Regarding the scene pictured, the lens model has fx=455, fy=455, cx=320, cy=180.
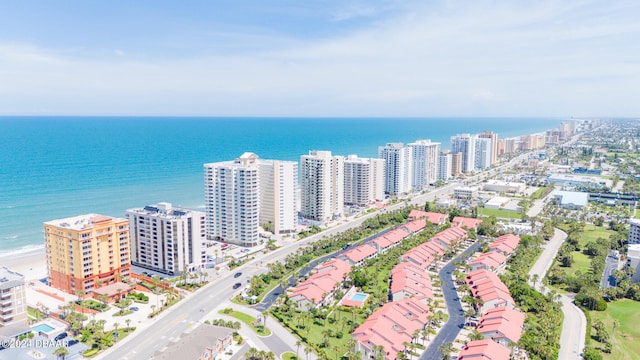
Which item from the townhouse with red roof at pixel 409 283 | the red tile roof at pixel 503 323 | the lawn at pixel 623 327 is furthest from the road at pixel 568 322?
the townhouse with red roof at pixel 409 283

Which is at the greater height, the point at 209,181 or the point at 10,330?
the point at 209,181

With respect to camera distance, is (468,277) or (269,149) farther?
(269,149)

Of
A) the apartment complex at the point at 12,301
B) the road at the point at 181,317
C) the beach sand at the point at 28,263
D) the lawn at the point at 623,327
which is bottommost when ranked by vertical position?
the lawn at the point at 623,327

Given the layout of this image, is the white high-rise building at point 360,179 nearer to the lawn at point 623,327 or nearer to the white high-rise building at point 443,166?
the white high-rise building at point 443,166

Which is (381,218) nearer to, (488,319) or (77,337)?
(488,319)

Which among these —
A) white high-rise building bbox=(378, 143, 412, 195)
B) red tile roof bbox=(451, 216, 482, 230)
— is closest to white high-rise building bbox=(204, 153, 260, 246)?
red tile roof bbox=(451, 216, 482, 230)

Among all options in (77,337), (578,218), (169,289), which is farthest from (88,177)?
(578,218)

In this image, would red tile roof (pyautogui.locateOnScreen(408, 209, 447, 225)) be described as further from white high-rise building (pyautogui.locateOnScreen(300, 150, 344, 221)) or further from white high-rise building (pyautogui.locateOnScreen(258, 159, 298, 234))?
white high-rise building (pyautogui.locateOnScreen(258, 159, 298, 234))
